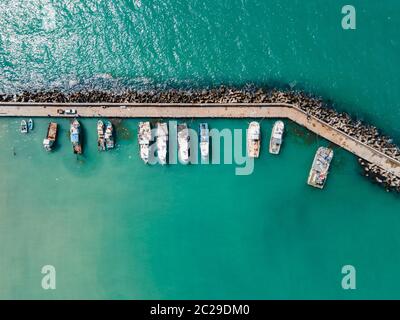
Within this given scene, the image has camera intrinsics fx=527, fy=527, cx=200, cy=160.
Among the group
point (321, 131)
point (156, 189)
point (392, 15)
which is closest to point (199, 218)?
point (156, 189)

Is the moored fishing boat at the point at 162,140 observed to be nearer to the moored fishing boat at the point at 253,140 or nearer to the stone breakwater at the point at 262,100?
the stone breakwater at the point at 262,100

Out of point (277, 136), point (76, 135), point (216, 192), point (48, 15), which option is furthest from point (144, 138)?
point (48, 15)

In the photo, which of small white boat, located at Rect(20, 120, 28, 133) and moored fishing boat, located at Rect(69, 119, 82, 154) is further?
small white boat, located at Rect(20, 120, 28, 133)

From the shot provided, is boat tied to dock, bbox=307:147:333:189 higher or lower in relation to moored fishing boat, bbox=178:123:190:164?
lower

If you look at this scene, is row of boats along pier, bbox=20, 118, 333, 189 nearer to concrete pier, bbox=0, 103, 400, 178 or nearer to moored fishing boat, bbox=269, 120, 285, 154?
moored fishing boat, bbox=269, 120, 285, 154

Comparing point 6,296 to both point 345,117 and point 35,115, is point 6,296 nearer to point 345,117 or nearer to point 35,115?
point 35,115

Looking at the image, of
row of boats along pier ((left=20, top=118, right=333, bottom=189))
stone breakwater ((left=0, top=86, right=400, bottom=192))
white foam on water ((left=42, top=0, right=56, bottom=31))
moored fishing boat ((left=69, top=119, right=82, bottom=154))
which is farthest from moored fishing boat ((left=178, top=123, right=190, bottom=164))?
white foam on water ((left=42, top=0, right=56, bottom=31))

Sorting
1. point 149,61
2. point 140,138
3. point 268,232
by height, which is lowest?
point 268,232
